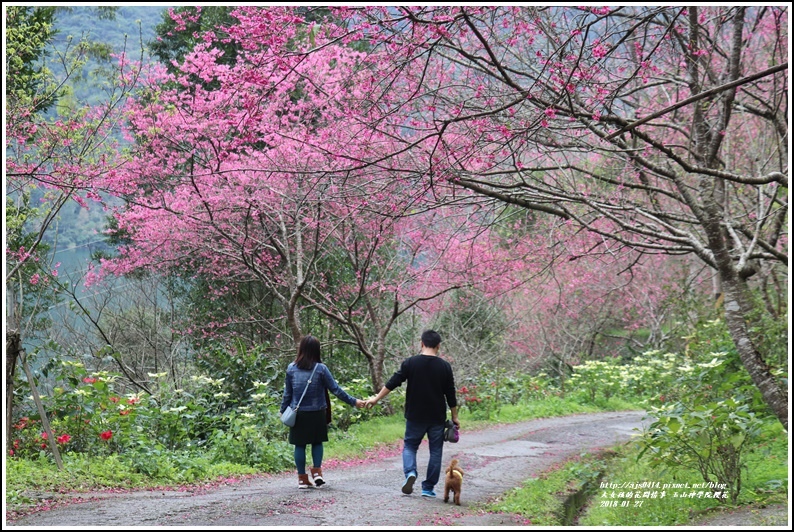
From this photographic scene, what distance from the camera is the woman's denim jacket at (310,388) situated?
6473 mm

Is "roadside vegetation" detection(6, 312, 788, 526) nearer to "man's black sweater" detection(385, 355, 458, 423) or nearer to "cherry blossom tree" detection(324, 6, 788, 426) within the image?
"cherry blossom tree" detection(324, 6, 788, 426)

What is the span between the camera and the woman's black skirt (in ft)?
21.0

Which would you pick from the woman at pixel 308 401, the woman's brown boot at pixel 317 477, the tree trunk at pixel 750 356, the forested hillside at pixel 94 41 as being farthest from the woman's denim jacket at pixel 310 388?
the forested hillside at pixel 94 41

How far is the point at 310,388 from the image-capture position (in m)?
6.48

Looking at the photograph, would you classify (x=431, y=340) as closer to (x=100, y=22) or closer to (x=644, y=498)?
(x=644, y=498)

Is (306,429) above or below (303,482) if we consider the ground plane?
above

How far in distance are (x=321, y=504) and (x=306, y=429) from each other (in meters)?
0.90

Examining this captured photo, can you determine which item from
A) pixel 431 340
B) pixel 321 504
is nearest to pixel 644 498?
pixel 431 340

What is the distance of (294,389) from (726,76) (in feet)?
16.4

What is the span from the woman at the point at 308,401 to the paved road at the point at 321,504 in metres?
0.30

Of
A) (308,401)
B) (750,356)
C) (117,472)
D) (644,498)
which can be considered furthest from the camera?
(117,472)

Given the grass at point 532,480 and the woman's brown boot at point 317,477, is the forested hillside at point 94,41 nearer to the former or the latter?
the grass at point 532,480

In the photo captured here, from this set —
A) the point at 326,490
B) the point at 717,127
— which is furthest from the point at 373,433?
the point at 717,127

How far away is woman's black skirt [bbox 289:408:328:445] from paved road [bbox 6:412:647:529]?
0.45 meters
